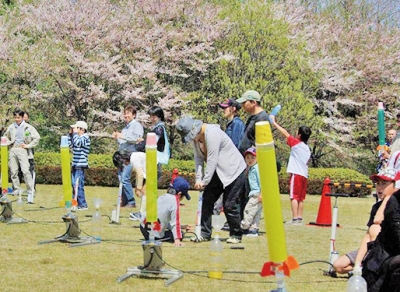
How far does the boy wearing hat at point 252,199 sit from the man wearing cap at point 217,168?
811 mm

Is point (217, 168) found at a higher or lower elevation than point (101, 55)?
lower

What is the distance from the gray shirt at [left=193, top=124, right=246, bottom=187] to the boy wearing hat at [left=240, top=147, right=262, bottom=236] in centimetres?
92

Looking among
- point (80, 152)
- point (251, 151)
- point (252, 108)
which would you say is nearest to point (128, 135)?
point (80, 152)

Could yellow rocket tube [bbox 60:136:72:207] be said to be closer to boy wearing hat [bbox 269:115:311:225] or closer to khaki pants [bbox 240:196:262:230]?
khaki pants [bbox 240:196:262:230]

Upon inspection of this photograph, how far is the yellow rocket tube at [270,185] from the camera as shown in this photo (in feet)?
12.4

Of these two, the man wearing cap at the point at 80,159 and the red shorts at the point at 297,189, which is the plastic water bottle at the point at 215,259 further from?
the man wearing cap at the point at 80,159

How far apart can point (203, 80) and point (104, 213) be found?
15.3m

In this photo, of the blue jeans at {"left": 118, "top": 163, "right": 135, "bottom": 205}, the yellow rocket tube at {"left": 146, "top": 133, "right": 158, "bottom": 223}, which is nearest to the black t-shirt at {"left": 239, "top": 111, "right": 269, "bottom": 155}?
the blue jeans at {"left": 118, "top": 163, "right": 135, "bottom": 205}

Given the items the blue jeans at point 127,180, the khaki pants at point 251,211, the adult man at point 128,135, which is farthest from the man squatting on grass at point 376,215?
the blue jeans at point 127,180

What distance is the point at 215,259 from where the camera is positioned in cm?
648

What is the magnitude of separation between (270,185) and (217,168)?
4.86 meters

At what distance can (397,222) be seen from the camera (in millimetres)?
4754

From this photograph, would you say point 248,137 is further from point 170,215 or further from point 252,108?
point 170,215

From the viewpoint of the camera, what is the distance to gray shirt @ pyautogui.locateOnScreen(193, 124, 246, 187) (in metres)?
8.50
